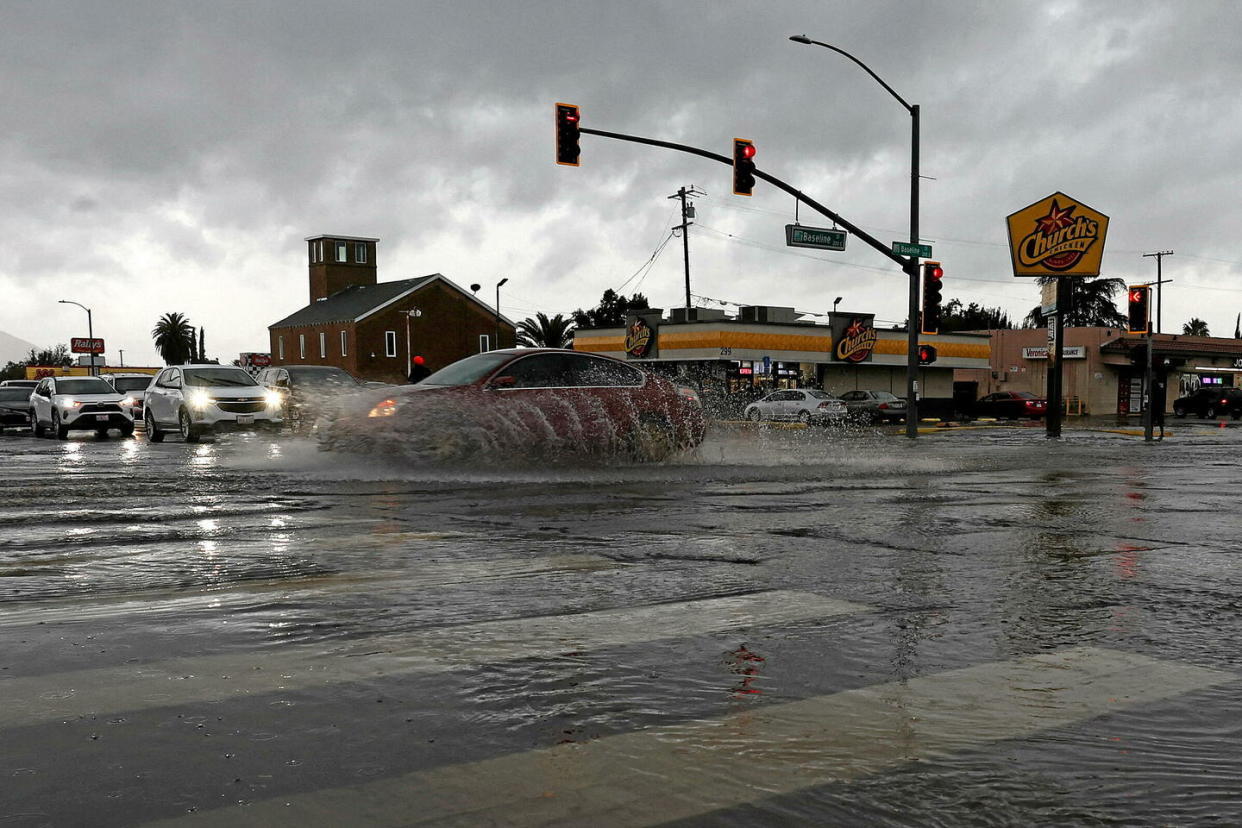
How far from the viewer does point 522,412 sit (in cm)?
1288

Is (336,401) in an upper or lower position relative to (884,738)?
upper

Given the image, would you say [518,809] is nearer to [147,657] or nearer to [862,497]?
[147,657]

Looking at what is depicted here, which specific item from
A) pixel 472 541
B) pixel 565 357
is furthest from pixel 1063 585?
pixel 565 357

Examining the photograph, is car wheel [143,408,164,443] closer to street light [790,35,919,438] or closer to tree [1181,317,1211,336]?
street light [790,35,919,438]

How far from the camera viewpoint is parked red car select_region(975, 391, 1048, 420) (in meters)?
51.1

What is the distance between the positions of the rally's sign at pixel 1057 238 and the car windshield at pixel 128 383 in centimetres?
2657

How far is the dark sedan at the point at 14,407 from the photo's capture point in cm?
3188

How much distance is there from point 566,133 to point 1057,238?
63.1 ft

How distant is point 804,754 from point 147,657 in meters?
2.48

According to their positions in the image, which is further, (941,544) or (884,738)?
(941,544)

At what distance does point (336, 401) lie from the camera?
43.2 ft

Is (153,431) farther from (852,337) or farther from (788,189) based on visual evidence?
(852,337)

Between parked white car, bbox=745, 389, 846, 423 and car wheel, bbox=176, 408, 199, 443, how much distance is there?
78.5 feet

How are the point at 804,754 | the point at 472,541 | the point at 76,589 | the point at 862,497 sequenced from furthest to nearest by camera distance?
the point at 862,497 < the point at 472,541 < the point at 76,589 < the point at 804,754
